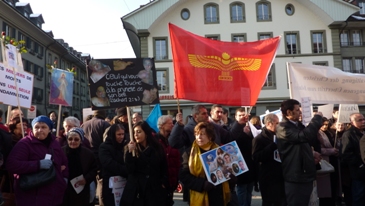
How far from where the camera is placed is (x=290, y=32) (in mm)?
32844

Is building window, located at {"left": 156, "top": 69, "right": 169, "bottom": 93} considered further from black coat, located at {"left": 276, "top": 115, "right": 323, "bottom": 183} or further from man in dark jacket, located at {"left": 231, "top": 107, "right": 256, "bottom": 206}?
black coat, located at {"left": 276, "top": 115, "right": 323, "bottom": 183}

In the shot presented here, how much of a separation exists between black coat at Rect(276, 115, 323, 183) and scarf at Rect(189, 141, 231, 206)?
916 millimetres

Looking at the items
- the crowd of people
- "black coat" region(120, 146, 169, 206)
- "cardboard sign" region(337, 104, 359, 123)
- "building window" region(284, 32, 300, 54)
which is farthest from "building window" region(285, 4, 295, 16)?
"black coat" region(120, 146, 169, 206)

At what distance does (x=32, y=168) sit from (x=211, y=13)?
99.0ft

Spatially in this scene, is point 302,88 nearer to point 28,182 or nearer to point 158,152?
point 158,152

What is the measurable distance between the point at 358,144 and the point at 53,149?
4.89 m

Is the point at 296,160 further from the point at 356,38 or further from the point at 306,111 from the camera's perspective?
the point at 356,38

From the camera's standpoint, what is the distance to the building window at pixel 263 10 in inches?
1297

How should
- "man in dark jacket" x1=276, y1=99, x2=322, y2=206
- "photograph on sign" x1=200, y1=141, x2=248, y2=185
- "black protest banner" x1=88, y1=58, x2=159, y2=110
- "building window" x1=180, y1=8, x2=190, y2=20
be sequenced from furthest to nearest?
1. "building window" x1=180, y1=8, x2=190, y2=20
2. "black protest banner" x1=88, y1=58, x2=159, y2=110
3. "man in dark jacket" x1=276, y1=99, x2=322, y2=206
4. "photograph on sign" x1=200, y1=141, x2=248, y2=185

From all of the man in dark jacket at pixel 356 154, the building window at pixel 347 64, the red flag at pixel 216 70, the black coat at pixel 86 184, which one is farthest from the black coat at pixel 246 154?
the building window at pixel 347 64

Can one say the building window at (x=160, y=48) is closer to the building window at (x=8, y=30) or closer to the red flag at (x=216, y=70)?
the building window at (x=8, y=30)

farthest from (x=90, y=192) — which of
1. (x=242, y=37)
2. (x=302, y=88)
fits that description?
(x=242, y=37)

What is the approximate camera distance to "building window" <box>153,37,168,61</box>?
105 feet

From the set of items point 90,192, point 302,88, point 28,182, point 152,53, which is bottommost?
point 90,192
